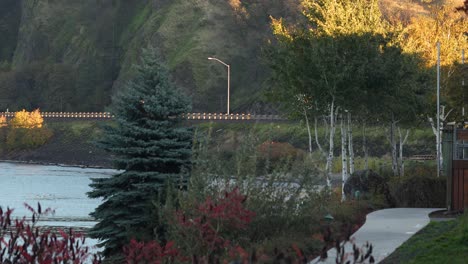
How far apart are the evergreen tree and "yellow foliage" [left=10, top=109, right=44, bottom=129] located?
138m

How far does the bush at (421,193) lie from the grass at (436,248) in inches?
436

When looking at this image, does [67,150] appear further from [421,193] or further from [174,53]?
[421,193]

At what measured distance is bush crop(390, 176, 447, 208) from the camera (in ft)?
108

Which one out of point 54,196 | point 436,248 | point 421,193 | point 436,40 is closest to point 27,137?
point 54,196

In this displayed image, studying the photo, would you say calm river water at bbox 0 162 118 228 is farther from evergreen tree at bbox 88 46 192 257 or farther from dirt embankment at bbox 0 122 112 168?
dirt embankment at bbox 0 122 112 168

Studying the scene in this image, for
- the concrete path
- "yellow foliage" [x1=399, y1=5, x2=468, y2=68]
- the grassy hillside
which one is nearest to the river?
the concrete path

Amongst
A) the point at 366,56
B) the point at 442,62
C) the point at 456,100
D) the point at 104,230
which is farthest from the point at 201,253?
the point at 442,62

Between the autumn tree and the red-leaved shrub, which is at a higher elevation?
the autumn tree

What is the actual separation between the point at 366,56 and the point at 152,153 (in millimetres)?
15452

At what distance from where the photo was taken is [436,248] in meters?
18.5

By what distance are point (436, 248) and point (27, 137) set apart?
14624 centimetres

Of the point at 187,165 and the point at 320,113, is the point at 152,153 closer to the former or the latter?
the point at 187,165

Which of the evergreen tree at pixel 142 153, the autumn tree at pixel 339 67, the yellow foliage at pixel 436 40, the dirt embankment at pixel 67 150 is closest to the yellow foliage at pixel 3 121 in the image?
the dirt embankment at pixel 67 150

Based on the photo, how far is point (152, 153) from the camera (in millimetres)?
26359
